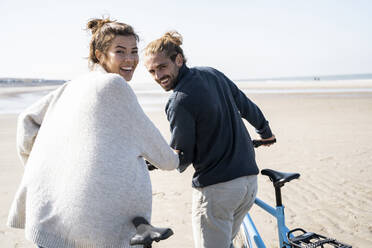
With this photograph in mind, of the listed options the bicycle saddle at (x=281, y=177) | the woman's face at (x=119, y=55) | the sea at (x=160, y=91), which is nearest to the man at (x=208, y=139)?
the bicycle saddle at (x=281, y=177)

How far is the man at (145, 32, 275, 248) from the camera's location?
1997mm

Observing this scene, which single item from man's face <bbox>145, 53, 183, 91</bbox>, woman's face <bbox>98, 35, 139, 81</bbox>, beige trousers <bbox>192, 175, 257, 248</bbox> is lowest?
beige trousers <bbox>192, 175, 257, 248</bbox>

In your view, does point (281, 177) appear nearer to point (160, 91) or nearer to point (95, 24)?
point (95, 24)

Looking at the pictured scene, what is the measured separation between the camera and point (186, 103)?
1.97 meters

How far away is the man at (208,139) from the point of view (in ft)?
6.55

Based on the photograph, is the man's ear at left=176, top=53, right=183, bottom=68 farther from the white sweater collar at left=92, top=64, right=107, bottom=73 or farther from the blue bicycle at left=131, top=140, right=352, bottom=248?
the blue bicycle at left=131, top=140, right=352, bottom=248

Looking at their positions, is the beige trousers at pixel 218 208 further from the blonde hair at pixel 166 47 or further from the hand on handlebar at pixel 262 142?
the blonde hair at pixel 166 47

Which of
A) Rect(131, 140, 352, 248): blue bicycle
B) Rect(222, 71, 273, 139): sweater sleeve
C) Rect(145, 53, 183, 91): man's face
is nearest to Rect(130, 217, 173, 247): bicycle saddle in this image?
Rect(131, 140, 352, 248): blue bicycle

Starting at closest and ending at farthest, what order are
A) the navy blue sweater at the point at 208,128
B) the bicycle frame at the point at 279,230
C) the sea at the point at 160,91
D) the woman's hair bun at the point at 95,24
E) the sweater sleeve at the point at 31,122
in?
the sweater sleeve at the point at 31,122
the woman's hair bun at the point at 95,24
the navy blue sweater at the point at 208,128
the bicycle frame at the point at 279,230
the sea at the point at 160,91

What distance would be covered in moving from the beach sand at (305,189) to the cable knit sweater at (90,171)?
287 centimetres

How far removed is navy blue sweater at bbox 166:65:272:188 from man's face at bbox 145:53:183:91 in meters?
0.06

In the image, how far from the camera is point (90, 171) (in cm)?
130

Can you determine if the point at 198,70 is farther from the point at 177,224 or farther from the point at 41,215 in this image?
the point at 177,224

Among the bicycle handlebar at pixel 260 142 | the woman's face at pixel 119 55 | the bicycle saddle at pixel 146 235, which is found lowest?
the bicycle handlebar at pixel 260 142
